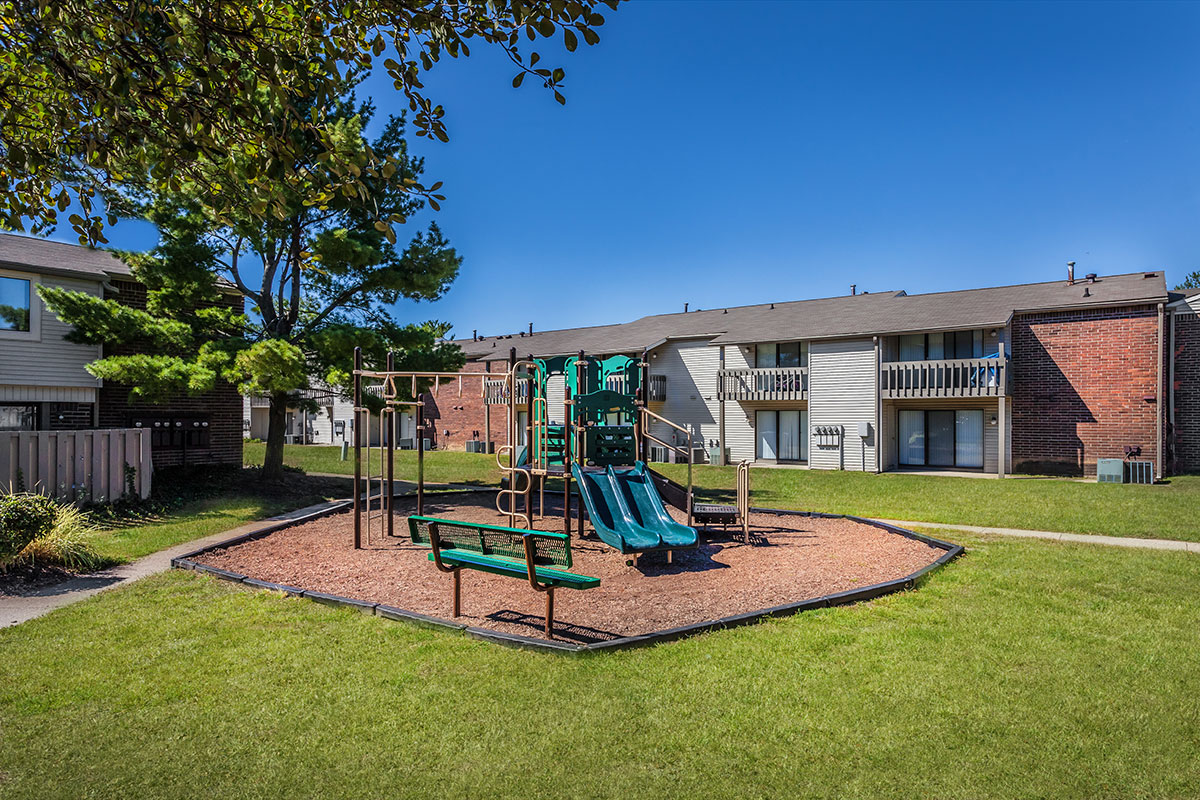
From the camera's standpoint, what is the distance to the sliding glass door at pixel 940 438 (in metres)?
26.1

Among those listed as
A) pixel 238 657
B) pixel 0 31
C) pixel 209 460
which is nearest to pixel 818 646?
pixel 238 657

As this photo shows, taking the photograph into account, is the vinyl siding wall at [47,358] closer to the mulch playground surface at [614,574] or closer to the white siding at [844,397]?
the mulch playground surface at [614,574]

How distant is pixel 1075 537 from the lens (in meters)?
11.4

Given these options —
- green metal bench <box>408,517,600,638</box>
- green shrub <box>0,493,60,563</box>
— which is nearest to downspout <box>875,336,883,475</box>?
green metal bench <box>408,517,600,638</box>

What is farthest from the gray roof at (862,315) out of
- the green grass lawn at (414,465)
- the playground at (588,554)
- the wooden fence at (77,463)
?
the wooden fence at (77,463)

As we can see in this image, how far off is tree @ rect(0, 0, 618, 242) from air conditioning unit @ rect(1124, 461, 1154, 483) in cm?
2436

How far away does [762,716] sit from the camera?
180 inches

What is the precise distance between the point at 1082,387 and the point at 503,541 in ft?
81.2

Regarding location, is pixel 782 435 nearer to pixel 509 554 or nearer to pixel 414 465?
pixel 414 465

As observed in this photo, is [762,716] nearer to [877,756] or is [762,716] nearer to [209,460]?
[877,756]

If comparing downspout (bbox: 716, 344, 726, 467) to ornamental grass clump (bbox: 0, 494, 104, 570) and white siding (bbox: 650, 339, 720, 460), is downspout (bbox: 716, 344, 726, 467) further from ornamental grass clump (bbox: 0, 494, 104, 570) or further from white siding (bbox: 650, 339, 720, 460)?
ornamental grass clump (bbox: 0, 494, 104, 570)

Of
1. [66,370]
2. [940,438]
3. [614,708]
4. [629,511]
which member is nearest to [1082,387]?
[940,438]

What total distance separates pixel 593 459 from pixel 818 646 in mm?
6222

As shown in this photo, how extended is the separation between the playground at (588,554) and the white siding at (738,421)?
57.0 feet
